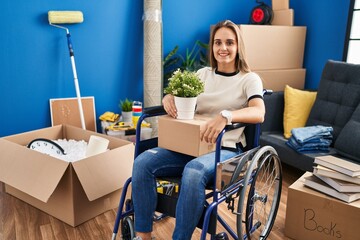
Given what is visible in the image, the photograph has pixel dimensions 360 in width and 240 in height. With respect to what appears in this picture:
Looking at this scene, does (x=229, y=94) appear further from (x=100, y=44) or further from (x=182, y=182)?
(x=100, y=44)

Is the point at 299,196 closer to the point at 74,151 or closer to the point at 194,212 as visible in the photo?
the point at 194,212

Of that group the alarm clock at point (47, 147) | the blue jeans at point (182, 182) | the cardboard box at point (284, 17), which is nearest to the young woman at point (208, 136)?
the blue jeans at point (182, 182)

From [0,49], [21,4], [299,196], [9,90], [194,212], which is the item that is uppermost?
[21,4]

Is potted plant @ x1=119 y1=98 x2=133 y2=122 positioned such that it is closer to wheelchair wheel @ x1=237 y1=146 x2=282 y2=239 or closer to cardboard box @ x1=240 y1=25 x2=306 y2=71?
cardboard box @ x1=240 y1=25 x2=306 y2=71

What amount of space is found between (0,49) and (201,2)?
68.0 inches

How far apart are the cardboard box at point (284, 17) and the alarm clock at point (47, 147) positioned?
2149 millimetres

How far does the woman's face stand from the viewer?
62.7 inches

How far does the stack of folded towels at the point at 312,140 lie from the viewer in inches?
90.2

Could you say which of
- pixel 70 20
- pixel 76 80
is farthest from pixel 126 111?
pixel 70 20

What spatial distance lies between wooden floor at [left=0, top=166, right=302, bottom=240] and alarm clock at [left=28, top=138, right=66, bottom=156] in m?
0.33

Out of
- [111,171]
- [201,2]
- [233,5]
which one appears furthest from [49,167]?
[233,5]

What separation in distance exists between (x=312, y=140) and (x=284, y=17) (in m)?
1.31

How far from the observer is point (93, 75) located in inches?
113

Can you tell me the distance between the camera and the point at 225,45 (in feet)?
5.27
